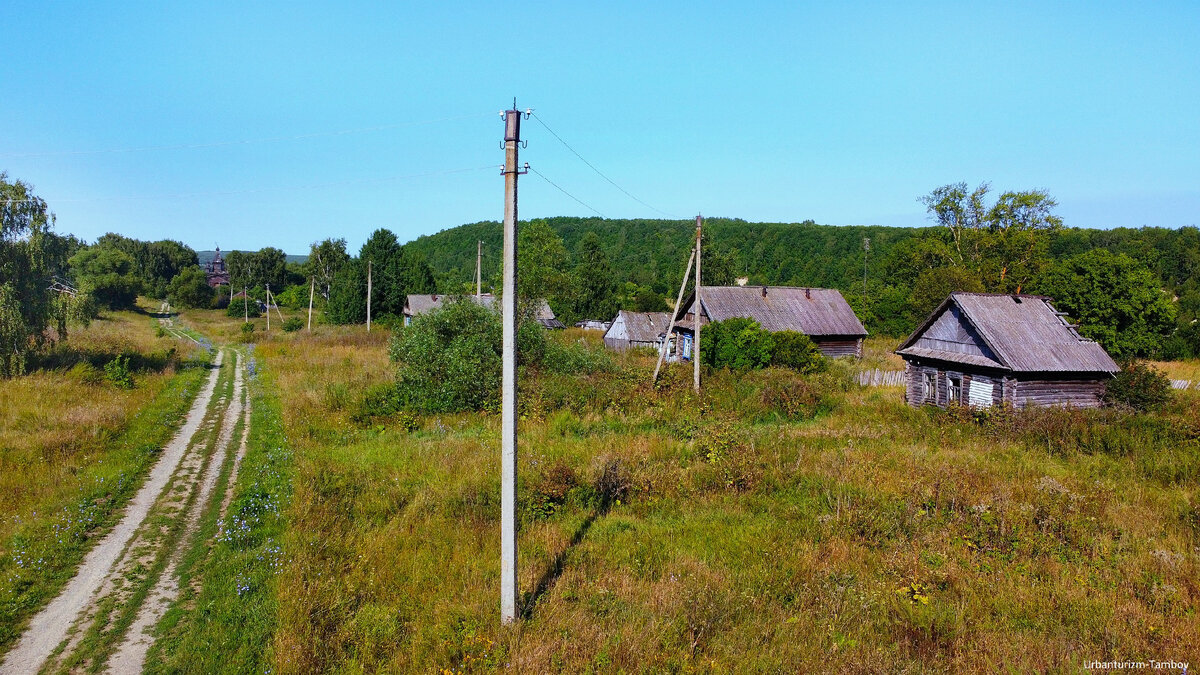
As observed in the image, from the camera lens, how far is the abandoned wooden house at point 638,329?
4594 cm

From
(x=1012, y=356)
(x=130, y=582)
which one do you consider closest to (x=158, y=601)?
(x=130, y=582)

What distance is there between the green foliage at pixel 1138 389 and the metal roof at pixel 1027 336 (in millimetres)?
464

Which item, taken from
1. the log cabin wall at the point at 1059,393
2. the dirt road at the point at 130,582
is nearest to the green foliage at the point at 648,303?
the log cabin wall at the point at 1059,393

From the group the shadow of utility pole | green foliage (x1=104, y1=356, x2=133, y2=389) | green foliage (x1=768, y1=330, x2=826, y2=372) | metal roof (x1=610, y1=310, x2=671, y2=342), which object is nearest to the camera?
the shadow of utility pole

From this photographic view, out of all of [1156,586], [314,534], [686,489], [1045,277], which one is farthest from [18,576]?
[1045,277]

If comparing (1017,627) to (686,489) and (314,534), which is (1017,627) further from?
(314,534)

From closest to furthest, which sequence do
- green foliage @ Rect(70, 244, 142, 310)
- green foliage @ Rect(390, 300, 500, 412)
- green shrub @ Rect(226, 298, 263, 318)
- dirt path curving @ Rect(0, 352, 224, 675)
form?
dirt path curving @ Rect(0, 352, 224, 675), green foliage @ Rect(390, 300, 500, 412), green foliage @ Rect(70, 244, 142, 310), green shrub @ Rect(226, 298, 263, 318)

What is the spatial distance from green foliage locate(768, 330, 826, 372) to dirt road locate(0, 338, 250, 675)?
851 inches

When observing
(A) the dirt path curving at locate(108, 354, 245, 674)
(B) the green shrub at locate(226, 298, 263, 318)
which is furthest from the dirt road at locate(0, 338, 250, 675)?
(B) the green shrub at locate(226, 298, 263, 318)

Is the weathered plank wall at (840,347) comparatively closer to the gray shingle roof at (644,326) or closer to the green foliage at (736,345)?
the green foliage at (736,345)

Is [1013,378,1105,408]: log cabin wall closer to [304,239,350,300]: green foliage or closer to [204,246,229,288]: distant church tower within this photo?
[304,239,350,300]: green foliage

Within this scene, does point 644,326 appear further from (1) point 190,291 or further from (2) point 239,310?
(1) point 190,291

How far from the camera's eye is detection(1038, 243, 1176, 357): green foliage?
33031mm

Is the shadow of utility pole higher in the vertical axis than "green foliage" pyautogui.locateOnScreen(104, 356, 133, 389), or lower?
lower
